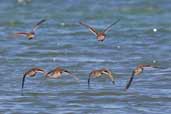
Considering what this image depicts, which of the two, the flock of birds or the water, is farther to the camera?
the flock of birds

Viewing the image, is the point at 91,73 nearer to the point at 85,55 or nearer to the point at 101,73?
the point at 101,73

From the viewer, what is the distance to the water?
15.4 meters

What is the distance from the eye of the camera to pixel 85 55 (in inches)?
790

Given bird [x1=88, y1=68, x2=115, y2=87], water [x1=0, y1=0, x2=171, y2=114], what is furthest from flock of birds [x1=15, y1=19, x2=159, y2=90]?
water [x1=0, y1=0, x2=171, y2=114]

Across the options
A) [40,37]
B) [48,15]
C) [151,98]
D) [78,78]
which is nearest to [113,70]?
[78,78]

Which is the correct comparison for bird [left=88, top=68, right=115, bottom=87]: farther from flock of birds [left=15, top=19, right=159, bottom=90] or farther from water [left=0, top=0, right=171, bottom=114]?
water [left=0, top=0, right=171, bottom=114]

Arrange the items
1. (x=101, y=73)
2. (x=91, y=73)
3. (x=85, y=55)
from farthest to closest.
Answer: (x=85, y=55) → (x=91, y=73) → (x=101, y=73)

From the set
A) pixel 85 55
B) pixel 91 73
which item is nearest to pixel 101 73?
pixel 91 73

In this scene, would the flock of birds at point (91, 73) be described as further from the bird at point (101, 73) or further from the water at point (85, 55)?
the water at point (85, 55)

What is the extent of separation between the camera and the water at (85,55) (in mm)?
15422

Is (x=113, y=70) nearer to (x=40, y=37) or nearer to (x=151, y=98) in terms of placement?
(x=151, y=98)

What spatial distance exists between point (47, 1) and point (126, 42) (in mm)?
10145

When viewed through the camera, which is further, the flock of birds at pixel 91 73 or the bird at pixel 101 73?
the bird at pixel 101 73

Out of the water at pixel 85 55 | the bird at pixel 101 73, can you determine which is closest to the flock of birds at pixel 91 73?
the bird at pixel 101 73
